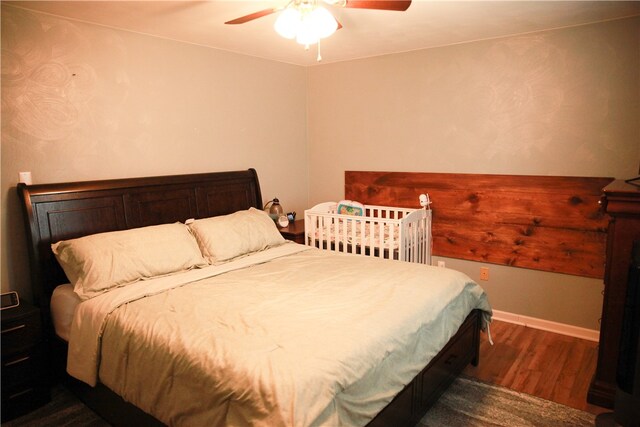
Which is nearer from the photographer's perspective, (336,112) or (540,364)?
(540,364)

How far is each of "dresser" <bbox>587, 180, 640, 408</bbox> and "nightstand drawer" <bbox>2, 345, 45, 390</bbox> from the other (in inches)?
124

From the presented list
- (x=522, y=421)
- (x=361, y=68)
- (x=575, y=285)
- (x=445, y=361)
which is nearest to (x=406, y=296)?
(x=445, y=361)

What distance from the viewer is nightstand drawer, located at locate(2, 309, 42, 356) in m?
2.27

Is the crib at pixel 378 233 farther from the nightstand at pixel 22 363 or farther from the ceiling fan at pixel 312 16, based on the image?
the nightstand at pixel 22 363

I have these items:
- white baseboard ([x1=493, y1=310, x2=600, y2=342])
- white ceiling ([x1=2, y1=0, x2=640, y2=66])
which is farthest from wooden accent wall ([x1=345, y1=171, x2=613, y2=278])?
white ceiling ([x1=2, y1=0, x2=640, y2=66])

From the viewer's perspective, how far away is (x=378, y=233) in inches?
146

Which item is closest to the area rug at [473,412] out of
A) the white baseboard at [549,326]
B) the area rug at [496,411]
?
the area rug at [496,411]

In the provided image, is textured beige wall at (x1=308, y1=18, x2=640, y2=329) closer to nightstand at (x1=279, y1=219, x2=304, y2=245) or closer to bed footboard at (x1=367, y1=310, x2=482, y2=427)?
nightstand at (x1=279, y1=219, x2=304, y2=245)

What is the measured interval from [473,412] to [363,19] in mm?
2537

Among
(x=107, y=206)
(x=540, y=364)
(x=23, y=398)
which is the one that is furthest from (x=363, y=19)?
(x=23, y=398)

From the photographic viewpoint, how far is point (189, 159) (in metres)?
3.53

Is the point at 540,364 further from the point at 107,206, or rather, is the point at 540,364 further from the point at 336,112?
the point at 107,206

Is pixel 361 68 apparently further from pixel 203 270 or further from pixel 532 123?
pixel 203 270

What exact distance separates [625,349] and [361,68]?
321 centimetres
